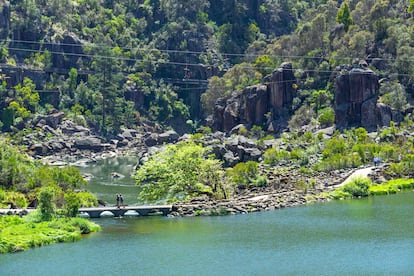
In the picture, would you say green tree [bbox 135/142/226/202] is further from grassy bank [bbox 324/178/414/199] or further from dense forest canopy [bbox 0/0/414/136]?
dense forest canopy [bbox 0/0/414/136]

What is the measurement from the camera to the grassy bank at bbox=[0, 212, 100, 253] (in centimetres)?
6681

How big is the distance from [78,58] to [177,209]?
117534 millimetres

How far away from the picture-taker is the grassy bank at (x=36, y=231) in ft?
219

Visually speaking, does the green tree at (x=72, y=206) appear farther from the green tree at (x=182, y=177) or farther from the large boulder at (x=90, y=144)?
the large boulder at (x=90, y=144)

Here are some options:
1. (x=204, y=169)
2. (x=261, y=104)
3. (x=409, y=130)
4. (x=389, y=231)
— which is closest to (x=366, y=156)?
(x=409, y=130)

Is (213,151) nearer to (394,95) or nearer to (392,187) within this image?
(392,187)

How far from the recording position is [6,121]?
16800 centimetres

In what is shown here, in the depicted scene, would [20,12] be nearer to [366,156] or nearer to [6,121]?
[6,121]

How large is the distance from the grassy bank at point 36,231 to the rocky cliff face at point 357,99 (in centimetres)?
6388

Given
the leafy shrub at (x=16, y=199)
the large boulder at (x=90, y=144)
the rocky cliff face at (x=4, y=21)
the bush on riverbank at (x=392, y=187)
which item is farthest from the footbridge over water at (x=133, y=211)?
the rocky cliff face at (x=4, y=21)

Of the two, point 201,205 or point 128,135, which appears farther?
point 128,135

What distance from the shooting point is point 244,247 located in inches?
2638

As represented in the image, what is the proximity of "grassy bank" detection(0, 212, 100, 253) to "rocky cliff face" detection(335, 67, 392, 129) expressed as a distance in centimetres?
6388

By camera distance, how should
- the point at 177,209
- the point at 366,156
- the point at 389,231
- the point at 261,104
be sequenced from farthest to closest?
1. the point at 261,104
2. the point at 366,156
3. the point at 177,209
4. the point at 389,231
